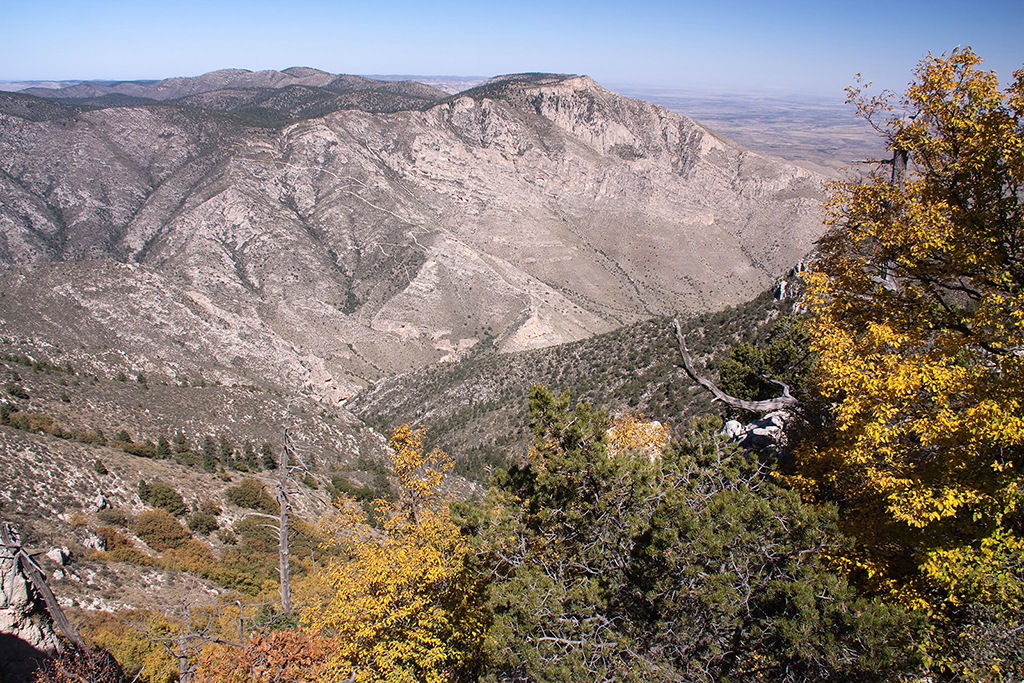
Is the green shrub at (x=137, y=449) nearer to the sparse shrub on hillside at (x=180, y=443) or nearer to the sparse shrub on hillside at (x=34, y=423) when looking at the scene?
the sparse shrub on hillside at (x=180, y=443)

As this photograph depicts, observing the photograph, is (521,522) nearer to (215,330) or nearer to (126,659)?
(126,659)

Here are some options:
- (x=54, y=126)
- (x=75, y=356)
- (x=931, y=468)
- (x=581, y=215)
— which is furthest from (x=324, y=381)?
(x=54, y=126)

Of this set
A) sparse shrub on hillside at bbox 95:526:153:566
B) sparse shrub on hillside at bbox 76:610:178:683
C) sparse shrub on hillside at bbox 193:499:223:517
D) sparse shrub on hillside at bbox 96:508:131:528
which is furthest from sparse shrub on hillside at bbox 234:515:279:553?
sparse shrub on hillside at bbox 76:610:178:683

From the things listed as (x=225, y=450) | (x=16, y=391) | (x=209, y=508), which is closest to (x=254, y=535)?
(x=209, y=508)

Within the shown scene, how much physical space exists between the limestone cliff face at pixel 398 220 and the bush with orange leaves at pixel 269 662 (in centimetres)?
6455

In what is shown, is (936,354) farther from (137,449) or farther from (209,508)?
(137,449)

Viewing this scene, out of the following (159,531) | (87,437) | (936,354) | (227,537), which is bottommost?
(227,537)

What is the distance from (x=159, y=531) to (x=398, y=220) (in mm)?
102183

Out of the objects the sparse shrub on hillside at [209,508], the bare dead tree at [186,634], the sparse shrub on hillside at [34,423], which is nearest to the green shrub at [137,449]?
the sparse shrub on hillside at [34,423]

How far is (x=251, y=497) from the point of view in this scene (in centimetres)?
3022

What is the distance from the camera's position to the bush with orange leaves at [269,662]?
33.7 feet

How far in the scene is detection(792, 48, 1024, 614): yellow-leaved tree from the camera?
24.7 feet

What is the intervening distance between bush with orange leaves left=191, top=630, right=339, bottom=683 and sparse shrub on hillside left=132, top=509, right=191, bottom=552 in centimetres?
1459

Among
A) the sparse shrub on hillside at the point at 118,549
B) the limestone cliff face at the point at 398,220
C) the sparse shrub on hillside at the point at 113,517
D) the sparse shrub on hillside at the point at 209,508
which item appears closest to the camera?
the sparse shrub on hillside at the point at 118,549
